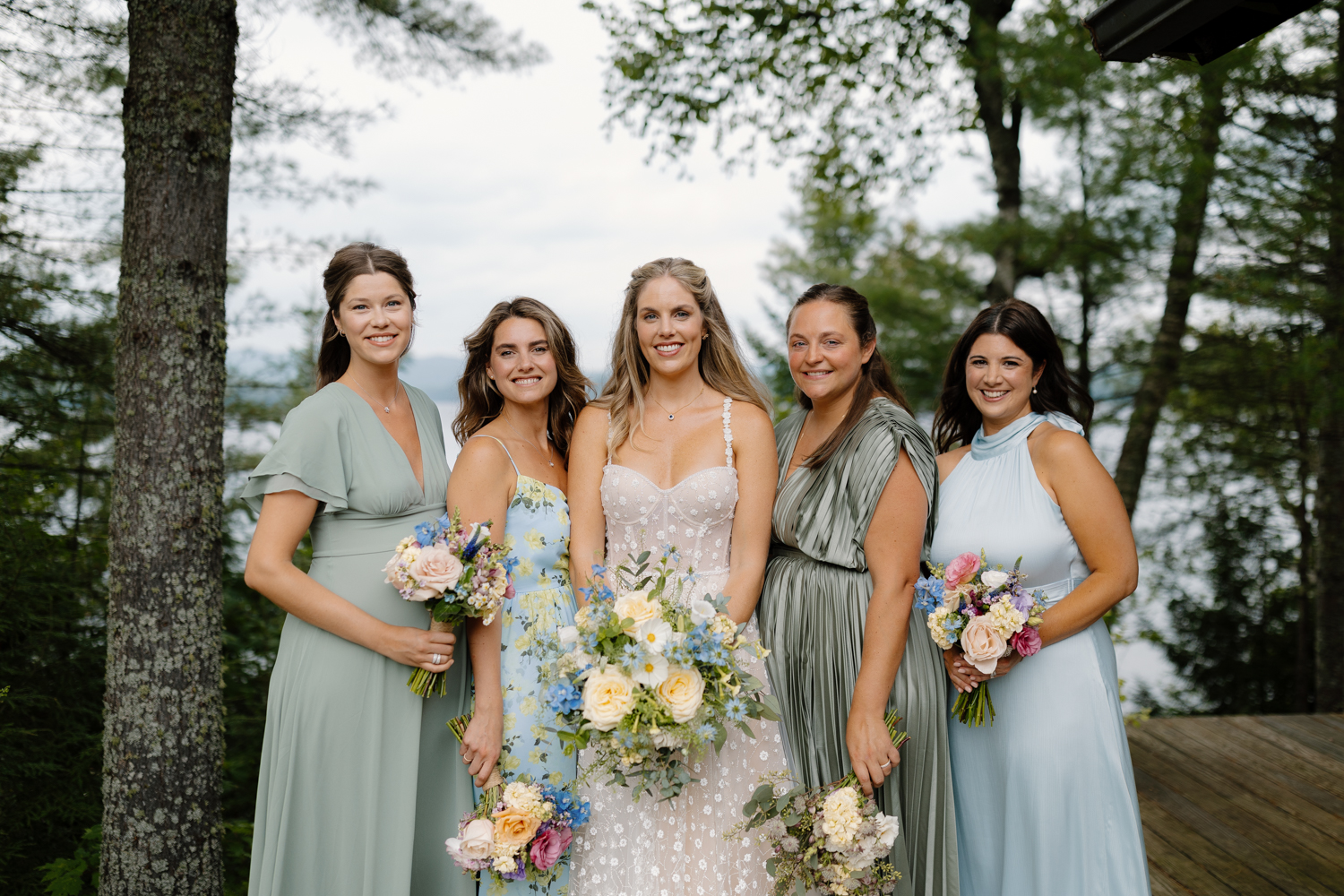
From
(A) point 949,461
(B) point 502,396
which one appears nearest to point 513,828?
(B) point 502,396

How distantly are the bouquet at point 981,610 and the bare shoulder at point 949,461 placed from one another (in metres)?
0.61

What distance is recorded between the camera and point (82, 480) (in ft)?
16.9

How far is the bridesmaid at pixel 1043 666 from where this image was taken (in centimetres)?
307

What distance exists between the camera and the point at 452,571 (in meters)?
2.66

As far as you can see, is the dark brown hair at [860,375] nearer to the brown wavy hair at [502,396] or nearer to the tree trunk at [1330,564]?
the brown wavy hair at [502,396]

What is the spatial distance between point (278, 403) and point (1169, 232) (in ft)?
26.7

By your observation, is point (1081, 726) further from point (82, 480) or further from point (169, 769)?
point (82, 480)

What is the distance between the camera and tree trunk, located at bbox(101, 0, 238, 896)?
3689mm

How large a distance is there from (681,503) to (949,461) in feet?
3.73

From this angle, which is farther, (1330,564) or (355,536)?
(1330,564)

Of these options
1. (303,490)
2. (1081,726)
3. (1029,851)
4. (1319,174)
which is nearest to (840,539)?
(1081,726)

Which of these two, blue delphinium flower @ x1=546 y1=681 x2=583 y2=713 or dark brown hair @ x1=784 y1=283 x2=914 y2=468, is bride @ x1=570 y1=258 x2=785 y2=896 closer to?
dark brown hair @ x1=784 y1=283 x2=914 y2=468

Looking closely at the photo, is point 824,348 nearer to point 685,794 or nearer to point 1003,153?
point 685,794

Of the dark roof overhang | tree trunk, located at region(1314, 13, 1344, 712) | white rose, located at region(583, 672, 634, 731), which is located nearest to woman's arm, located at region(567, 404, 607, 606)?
white rose, located at region(583, 672, 634, 731)
